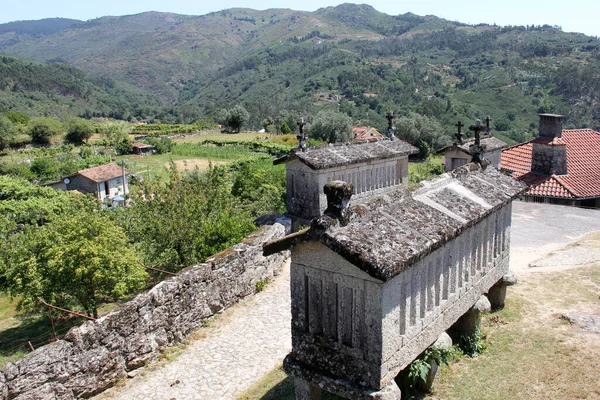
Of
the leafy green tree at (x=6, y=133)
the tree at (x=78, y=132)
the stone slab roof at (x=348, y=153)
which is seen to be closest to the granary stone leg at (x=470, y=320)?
the stone slab roof at (x=348, y=153)

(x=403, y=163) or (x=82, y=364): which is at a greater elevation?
(x=403, y=163)

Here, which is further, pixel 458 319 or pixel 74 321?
pixel 74 321

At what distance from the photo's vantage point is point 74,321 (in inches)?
669

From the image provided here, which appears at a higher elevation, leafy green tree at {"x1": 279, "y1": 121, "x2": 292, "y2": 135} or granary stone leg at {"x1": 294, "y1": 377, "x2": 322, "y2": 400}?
granary stone leg at {"x1": 294, "y1": 377, "x2": 322, "y2": 400}

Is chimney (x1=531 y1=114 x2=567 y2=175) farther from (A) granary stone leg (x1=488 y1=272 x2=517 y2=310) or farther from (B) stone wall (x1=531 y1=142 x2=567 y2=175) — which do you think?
(A) granary stone leg (x1=488 y1=272 x2=517 y2=310)

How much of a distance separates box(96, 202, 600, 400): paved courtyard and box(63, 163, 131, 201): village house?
38673 millimetres

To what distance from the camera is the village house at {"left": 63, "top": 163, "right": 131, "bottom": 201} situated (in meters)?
50.2

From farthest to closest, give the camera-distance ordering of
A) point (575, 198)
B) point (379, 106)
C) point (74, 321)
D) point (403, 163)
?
point (379, 106) → point (575, 198) → point (403, 163) → point (74, 321)

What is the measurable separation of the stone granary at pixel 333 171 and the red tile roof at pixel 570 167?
7.13 meters

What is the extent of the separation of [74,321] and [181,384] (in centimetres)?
847

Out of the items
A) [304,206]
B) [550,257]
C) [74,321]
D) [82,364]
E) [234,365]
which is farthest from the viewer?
[304,206]

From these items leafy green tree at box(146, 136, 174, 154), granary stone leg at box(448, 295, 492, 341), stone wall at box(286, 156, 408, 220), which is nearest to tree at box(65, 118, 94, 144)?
leafy green tree at box(146, 136, 174, 154)

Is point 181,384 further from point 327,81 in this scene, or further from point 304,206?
point 327,81

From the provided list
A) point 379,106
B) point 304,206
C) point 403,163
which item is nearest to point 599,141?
point 403,163
